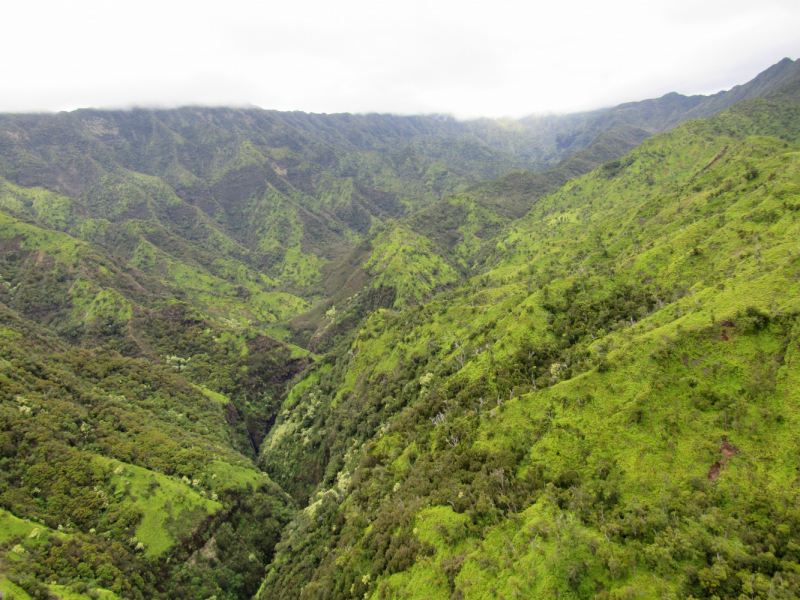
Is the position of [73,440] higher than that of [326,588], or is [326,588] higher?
[73,440]

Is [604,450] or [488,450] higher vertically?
[604,450]

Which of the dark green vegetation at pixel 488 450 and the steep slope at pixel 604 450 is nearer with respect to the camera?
the steep slope at pixel 604 450

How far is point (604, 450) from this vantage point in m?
40.6

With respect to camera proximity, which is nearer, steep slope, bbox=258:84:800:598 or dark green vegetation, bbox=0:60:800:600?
steep slope, bbox=258:84:800:598

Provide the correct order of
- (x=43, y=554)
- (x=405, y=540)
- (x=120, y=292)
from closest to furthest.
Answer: (x=405, y=540)
(x=43, y=554)
(x=120, y=292)

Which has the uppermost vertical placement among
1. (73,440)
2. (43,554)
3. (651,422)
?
(651,422)

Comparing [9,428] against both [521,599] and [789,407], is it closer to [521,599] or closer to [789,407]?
[521,599]

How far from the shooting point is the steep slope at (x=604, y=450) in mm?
30203

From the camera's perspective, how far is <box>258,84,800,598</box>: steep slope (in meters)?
30.2

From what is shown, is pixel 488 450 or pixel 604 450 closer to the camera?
pixel 604 450

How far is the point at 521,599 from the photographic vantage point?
33094 millimetres

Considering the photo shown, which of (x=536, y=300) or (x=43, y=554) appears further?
(x=536, y=300)

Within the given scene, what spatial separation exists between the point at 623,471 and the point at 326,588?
161ft

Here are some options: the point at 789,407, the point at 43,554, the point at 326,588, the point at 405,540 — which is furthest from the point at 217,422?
the point at 789,407
